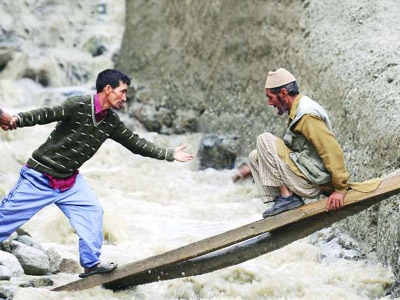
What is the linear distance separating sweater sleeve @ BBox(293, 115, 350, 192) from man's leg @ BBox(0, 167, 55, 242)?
193 centimetres

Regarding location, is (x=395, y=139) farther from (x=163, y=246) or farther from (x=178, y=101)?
(x=178, y=101)

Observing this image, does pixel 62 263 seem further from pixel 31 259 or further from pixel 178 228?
pixel 178 228

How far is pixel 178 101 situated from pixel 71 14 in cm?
789

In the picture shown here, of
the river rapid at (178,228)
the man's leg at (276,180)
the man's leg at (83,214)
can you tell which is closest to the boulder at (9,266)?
the river rapid at (178,228)

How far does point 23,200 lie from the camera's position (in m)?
5.44

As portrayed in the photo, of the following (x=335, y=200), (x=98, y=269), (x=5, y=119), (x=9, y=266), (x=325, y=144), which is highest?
(x=325, y=144)

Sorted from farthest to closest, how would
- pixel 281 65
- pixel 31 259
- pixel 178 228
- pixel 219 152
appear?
1. pixel 219 152
2. pixel 281 65
3. pixel 178 228
4. pixel 31 259

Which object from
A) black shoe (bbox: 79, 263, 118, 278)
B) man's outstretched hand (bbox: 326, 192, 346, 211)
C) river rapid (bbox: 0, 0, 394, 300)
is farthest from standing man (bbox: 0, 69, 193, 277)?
man's outstretched hand (bbox: 326, 192, 346, 211)

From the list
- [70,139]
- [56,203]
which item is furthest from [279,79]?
[56,203]

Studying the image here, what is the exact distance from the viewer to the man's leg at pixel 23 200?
17.7 ft

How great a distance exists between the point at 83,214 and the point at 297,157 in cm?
164

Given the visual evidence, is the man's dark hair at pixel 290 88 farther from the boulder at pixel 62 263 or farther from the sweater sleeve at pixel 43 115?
the boulder at pixel 62 263

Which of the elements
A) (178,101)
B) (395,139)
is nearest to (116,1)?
(178,101)

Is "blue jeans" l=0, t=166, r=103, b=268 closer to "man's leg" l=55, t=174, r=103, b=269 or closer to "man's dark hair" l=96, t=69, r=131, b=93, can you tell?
"man's leg" l=55, t=174, r=103, b=269
